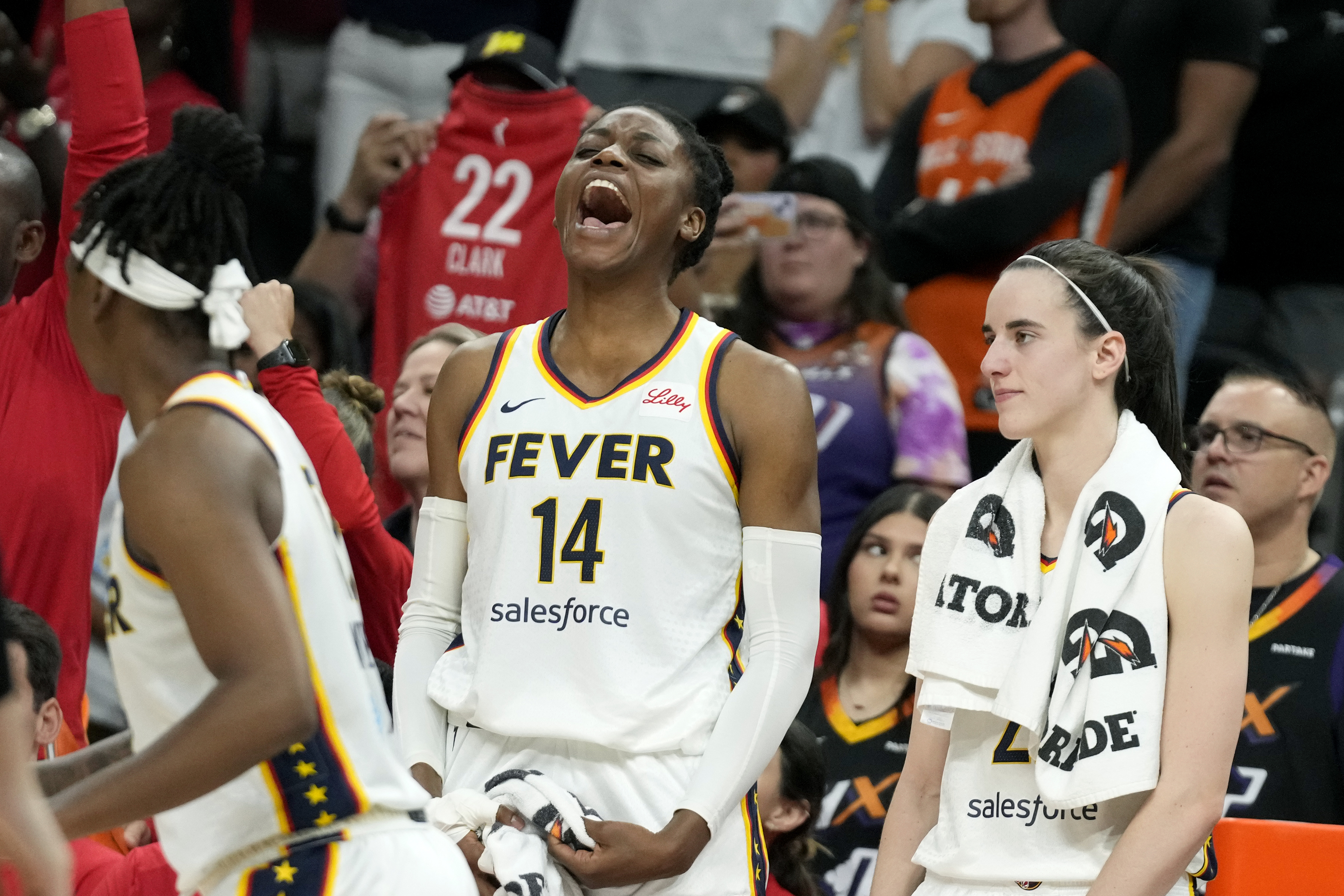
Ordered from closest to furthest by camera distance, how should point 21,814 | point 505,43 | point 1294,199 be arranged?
point 21,814
point 505,43
point 1294,199

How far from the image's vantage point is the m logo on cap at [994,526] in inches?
118

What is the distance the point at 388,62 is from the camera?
6227 millimetres

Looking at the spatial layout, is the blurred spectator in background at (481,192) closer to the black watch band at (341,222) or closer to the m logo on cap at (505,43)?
the m logo on cap at (505,43)

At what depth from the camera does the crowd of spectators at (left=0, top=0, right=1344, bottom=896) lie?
12.3 ft

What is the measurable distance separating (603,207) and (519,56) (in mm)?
2409

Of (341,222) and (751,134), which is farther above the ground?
(751,134)

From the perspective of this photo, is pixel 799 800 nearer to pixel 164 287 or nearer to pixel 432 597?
pixel 432 597

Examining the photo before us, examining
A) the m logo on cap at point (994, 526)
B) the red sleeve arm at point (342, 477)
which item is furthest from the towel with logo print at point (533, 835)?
the red sleeve arm at point (342, 477)

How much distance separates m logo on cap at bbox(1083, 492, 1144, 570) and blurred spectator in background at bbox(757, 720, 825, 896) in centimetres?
130

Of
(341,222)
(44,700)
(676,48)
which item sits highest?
(676,48)

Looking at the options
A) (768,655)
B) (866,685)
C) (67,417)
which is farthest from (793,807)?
(67,417)

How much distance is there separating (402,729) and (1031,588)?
112cm

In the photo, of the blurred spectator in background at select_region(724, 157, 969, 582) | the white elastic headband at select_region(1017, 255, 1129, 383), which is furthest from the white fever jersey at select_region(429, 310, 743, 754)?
the blurred spectator in background at select_region(724, 157, 969, 582)

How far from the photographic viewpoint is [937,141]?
573 cm
